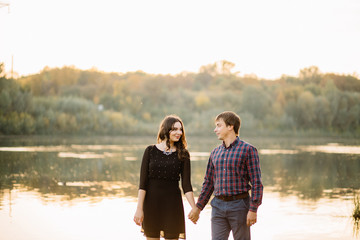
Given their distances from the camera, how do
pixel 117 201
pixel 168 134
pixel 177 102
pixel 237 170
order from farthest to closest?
pixel 177 102
pixel 117 201
pixel 168 134
pixel 237 170

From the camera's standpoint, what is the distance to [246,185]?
14.1 ft

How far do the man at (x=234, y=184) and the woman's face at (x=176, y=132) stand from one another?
0.28 m

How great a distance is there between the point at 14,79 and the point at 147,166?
5133cm

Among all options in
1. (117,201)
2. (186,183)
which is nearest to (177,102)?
(117,201)

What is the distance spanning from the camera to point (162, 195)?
4.33 m

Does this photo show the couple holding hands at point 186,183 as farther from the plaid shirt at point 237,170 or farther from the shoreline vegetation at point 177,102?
the shoreline vegetation at point 177,102

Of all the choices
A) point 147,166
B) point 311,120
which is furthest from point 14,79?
point 147,166

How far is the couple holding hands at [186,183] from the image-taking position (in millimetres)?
4254

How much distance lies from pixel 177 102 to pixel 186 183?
6585cm

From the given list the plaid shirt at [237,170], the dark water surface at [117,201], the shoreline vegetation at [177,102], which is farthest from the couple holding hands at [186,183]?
the shoreline vegetation at [177,102]

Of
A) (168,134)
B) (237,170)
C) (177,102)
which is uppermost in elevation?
(177,102)

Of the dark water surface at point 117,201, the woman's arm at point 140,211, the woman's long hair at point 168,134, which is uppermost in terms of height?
the woman's long hair at point 168,134

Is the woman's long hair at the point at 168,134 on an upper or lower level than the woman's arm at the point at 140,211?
upper

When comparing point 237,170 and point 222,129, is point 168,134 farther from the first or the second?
point 237,170
